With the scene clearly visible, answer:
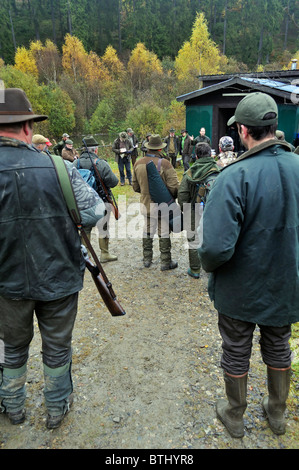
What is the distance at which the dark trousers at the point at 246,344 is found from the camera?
6.84 feet

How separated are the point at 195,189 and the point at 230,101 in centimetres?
1103

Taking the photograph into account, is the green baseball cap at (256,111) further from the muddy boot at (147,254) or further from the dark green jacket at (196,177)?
the muddy boot at (147,254)

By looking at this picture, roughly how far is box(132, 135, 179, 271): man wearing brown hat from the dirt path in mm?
890

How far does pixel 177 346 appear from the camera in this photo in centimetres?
332

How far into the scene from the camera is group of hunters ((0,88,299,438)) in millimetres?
1888

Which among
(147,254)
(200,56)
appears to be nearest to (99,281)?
(147,254)

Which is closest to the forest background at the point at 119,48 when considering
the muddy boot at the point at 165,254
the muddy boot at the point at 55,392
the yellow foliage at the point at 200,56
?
the yellow foliage at the point at 200,56

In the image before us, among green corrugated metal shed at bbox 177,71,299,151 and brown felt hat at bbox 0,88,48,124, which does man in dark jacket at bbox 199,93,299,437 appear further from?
green corrugated metal shed at bbox 177,71,299,151

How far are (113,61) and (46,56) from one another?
37.4 feet

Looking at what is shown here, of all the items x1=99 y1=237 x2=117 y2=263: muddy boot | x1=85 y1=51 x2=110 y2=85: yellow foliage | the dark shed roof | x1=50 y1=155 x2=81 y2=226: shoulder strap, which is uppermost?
x1=85 y1=51 x2=110 y2=85: yellow foliage

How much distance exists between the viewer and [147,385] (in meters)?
2.80

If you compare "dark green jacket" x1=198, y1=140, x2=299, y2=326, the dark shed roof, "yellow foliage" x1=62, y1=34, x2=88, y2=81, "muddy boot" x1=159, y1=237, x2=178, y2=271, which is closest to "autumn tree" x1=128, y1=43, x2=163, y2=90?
"yellow foliage" x1=62, y1=34, x2=88, y2=81
